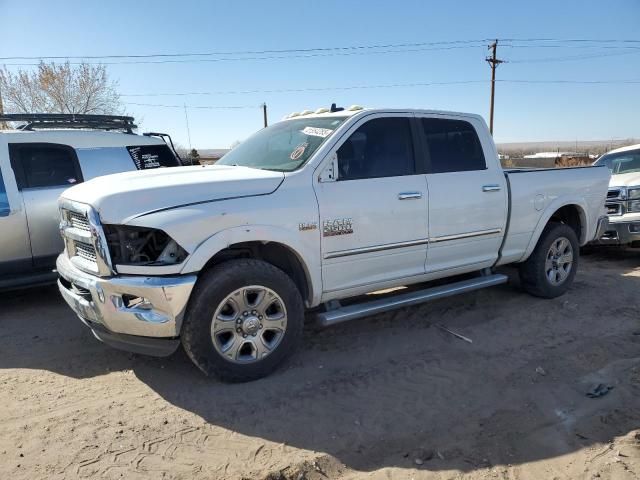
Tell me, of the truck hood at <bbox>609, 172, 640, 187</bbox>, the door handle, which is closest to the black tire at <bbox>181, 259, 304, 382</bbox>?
the door handle

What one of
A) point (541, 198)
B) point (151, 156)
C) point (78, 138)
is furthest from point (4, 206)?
point (541, 198)

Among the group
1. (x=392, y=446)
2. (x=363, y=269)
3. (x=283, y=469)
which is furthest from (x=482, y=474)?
(x=363, y=269)

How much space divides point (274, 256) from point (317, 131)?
116 centimetres

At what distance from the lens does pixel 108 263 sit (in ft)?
11.1

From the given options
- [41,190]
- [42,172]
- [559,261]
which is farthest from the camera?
[559,261]

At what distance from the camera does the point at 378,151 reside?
14.6 feet

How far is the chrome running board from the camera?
13.5 feet

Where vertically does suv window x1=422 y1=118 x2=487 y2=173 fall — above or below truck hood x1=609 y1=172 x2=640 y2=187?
above

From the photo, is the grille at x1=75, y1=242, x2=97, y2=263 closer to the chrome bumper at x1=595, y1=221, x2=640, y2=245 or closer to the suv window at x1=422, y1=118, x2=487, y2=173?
the suv window at x1=422, y1=118, x2=487, y2=173

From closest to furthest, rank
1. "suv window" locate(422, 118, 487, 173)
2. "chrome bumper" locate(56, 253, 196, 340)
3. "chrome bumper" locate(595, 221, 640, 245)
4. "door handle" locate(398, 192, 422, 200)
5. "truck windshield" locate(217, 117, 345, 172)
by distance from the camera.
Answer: "chrome bumper" locate(56, 253, 196, 340)
"truck windshield" locate(217, 117, 345, 172)
"door handle" locate(398, 192, 422, 200)
"suv window" locate(422, 118, 487, 173)
"chrome bumper" locate(595, 221, 640, 245)

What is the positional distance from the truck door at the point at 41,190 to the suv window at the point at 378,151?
3398 mm

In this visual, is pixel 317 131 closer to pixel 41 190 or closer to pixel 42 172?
pixel 41 190

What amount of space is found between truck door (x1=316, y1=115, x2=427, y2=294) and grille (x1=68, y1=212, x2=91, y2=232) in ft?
5.71

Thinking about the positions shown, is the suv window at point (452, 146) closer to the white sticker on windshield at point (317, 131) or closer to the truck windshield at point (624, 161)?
the white sticker on windshield at point (317, 131)
